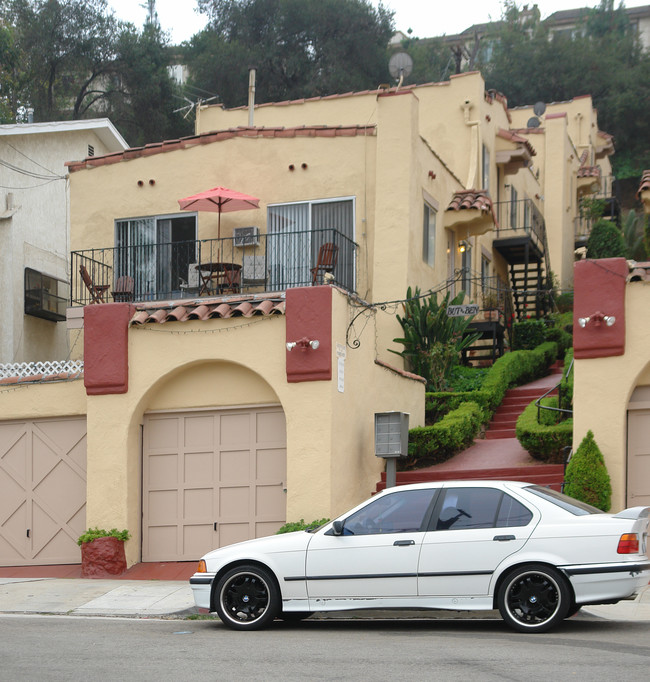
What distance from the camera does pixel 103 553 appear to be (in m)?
15.5

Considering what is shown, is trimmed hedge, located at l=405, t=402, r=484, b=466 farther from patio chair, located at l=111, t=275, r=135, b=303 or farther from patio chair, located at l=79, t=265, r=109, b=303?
patio chair, located at l=79, t=265, r=109, b=303

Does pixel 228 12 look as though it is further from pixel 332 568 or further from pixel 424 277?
pixel 332 568

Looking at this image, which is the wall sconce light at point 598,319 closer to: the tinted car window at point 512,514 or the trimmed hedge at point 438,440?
the trimmed hedge at point 438,440

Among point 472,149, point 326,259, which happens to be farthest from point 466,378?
point 472,149

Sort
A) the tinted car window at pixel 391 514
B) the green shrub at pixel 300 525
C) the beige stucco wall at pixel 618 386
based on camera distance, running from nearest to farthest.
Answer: the tinted car window at pixel 391 514 → the beige stucco wall at pixel 618 386 → the green shrub at pixel 300 525

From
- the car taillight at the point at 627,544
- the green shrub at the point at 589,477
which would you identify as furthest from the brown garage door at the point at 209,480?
the car taillight at the point at 627,544

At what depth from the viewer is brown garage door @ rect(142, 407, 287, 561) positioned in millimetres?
15531

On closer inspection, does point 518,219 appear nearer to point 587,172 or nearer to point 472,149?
point 472,149

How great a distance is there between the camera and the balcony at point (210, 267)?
19.8m

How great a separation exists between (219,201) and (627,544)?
11.9 metres

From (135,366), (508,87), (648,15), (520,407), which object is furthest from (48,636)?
(648,15)

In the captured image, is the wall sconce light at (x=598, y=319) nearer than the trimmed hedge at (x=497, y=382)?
Yes

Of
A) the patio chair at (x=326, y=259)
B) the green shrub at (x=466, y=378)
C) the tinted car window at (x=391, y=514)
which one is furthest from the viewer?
the green shrub at (x=466, y=378)

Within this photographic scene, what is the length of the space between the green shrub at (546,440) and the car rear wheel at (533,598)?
650 centimetres
